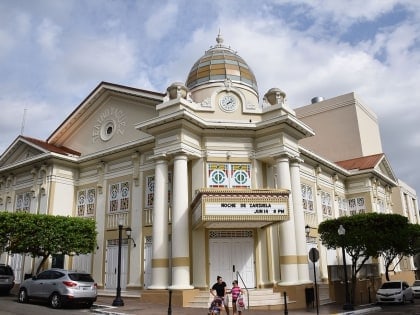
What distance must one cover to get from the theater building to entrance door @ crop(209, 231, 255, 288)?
0.17 feet

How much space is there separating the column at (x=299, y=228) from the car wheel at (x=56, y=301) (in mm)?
11547

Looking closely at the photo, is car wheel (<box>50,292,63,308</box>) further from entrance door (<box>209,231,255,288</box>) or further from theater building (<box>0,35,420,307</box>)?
entrance door (<box>209,231,255,288</box>)

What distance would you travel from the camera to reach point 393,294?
2480 cm

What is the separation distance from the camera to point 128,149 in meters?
26.0

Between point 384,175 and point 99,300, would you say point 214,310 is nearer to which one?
point 99,300

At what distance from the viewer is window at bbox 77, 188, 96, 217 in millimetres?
27562

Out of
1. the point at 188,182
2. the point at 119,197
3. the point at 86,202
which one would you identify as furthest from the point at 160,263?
the point at 86,202

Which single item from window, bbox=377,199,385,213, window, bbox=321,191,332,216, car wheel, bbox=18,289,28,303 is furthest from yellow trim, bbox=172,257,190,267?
window, bbox=377,199,385,213

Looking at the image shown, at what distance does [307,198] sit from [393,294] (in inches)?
309

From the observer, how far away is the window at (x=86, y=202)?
27562 millimetres

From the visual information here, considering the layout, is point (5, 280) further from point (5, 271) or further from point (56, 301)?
point (56, 301)

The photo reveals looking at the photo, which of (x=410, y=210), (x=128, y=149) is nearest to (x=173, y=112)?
(x=128, y=149)

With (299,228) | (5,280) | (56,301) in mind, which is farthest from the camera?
(5,280)

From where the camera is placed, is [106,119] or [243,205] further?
[106,119]
